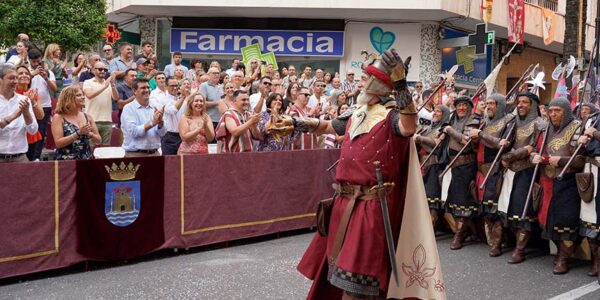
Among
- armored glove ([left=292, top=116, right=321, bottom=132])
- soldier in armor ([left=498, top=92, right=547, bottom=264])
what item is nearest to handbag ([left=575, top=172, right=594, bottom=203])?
soldier in armor ([left=498, top=92, right=547, bottom=264])

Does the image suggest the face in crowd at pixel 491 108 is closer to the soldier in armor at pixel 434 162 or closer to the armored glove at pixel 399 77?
the soldier in armor at pixel 434 162

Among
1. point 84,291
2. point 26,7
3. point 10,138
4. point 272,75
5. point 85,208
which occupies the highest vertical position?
point 26,7

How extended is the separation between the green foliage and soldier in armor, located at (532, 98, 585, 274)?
995 cm

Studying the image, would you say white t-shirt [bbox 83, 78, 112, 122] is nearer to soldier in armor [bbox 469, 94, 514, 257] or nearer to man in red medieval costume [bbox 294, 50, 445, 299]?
soldier in armor [bbox 469, 94, 514, 257]

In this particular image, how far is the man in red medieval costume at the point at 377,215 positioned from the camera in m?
4.34

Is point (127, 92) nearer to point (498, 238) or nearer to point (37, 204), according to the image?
point (37, 204)

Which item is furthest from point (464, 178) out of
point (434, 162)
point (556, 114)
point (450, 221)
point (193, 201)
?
point (193, 201)

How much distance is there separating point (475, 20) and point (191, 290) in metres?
16.3

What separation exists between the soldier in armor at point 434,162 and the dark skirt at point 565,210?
168 centimetres

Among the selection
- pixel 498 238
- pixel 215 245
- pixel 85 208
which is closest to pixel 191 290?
pixel 85 208

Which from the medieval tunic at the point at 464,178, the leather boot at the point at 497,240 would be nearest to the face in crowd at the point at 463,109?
the medieval tunic at the point at 464,178

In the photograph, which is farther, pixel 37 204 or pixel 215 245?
pixel 215 245

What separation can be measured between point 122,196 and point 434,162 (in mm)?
3988

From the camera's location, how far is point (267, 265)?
6.94 metres
